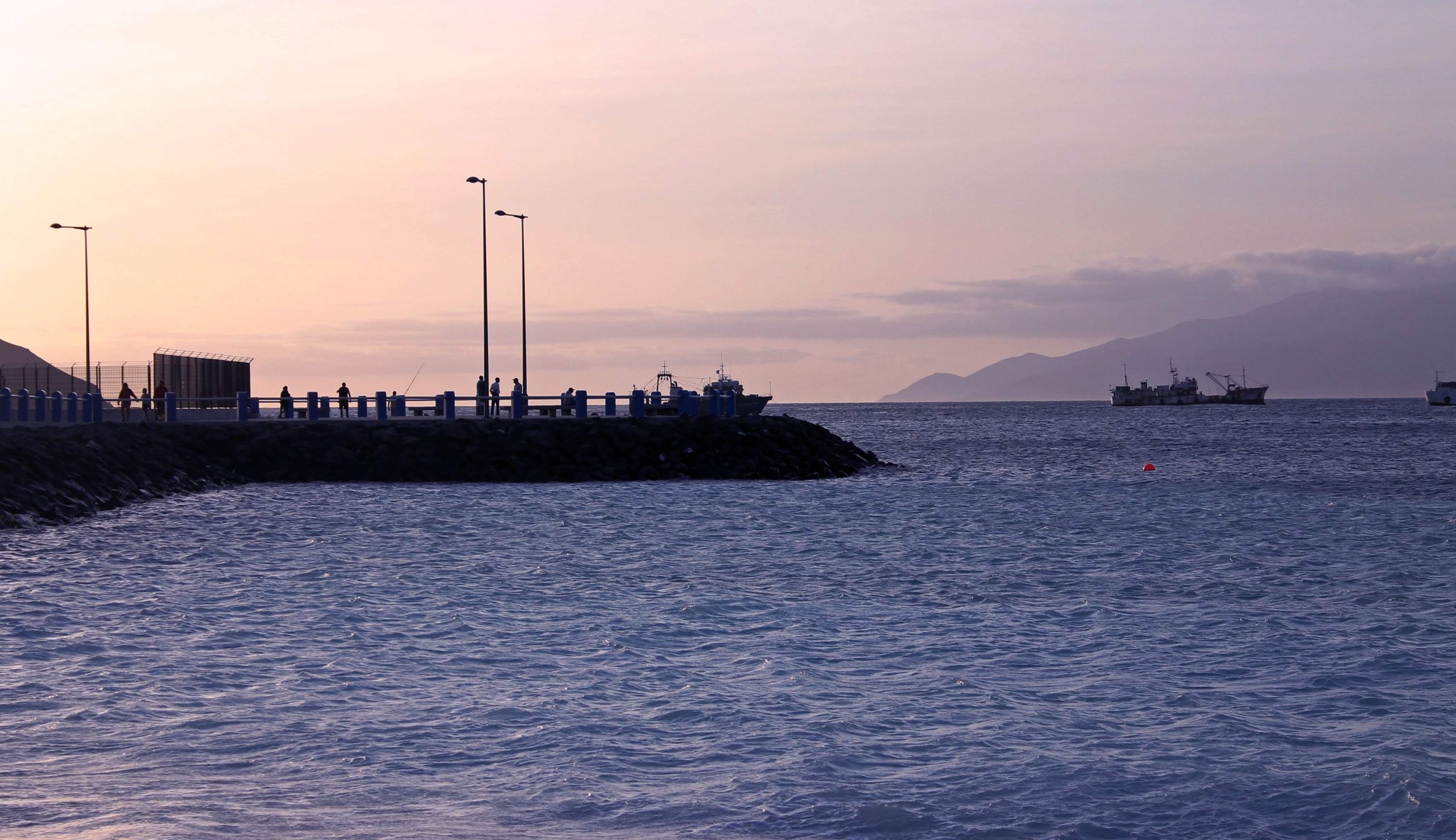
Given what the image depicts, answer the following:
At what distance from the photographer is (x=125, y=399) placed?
47.6 metres

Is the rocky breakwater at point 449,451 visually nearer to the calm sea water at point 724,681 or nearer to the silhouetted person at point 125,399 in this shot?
the silhouetted person at point 125,399

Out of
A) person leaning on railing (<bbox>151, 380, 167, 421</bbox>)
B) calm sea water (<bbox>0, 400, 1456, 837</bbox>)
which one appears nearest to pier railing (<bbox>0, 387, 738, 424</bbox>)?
person leaning on railing (<bbox>151, 380, 167, 421</bbox>)

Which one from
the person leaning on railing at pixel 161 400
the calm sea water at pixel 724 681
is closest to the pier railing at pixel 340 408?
the person leaning on railing at pixel 161 400

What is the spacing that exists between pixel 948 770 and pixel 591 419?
3926 cm

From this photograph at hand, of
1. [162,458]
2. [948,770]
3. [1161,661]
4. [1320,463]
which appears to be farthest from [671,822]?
[1320,463]

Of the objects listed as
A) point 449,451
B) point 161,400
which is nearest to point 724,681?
point 449,451

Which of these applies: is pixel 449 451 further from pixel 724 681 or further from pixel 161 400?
pixel 724 681

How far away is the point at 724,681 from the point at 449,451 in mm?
32926

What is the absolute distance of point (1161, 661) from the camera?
1373 centimetres

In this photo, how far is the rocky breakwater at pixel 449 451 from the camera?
3906 centimetres

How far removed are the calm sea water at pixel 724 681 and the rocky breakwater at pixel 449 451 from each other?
1162cm

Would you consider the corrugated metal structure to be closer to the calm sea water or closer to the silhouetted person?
the silhouetted person

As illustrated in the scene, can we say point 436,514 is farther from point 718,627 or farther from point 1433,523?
point 1433,523

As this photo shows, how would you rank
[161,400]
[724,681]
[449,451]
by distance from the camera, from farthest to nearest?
[161,400] → [449,451] → [724,681]
